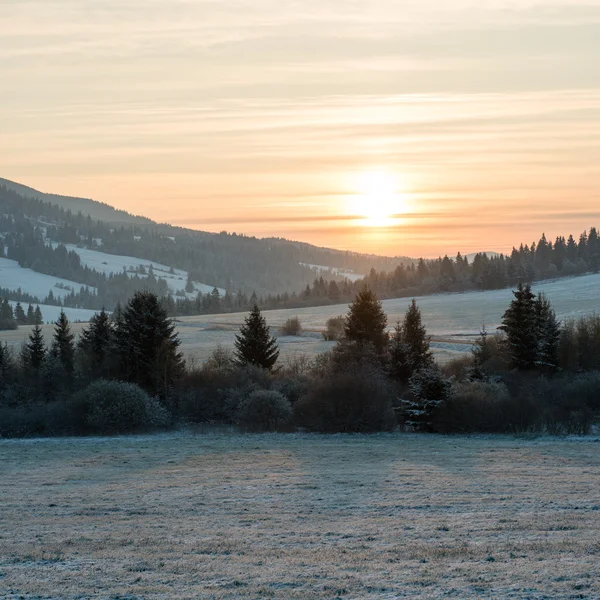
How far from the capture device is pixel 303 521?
22.0 metres

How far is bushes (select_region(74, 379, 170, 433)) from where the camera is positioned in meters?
46.6

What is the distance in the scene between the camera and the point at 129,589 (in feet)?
50.7

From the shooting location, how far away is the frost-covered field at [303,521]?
15.6 meters

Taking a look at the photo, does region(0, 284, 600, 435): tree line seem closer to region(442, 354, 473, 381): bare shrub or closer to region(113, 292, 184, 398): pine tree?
region(113, 292, 184, 398): pine tree

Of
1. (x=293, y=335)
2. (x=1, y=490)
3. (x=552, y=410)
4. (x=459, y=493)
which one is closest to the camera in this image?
(x=459, y=493)

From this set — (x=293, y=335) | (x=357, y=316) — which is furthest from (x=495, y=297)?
(x=357, y=316)

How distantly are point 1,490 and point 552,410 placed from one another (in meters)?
30.0

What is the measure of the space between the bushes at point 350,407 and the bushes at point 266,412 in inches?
63.8

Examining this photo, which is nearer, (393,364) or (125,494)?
(125,494)

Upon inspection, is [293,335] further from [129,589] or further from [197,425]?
[129,589]

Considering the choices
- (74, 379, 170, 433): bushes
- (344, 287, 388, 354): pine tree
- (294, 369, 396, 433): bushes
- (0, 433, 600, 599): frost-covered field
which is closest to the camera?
(0, 433, 600, 599): frost-covered field

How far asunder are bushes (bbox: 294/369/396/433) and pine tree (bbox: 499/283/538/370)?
18842 millimetres

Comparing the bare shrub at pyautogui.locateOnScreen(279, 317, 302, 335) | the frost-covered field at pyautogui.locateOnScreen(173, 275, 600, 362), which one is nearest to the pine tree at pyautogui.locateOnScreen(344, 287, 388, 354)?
the frost-covered field at pyautogui.locateOnScreen(173, 275, 600, 362)

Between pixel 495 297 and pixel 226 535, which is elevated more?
pixel 495 297
